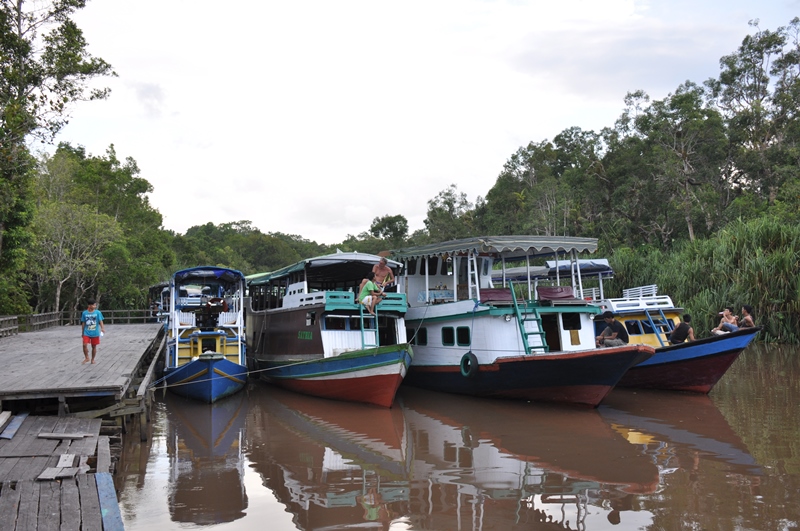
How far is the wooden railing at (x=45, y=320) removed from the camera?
20480mm

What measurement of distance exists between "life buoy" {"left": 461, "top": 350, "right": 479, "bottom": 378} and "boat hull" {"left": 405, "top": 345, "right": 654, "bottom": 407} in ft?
0.20

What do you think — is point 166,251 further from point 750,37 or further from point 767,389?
point 750,37

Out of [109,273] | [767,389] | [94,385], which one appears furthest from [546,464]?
[109,273]

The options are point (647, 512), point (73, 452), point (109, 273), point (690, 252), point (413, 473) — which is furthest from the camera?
point (109, 273)

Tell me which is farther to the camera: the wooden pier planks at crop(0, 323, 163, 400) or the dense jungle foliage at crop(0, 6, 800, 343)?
the dense jungle foliage at crop(0, 6, 800, 343)

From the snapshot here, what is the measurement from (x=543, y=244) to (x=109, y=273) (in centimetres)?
2465

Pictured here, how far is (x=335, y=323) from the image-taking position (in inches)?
595

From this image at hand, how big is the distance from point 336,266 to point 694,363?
8.82m

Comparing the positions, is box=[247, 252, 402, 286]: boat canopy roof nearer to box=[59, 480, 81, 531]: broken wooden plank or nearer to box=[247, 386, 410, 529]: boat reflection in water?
box=[247, 386, 410, 529]: boat reflection in water

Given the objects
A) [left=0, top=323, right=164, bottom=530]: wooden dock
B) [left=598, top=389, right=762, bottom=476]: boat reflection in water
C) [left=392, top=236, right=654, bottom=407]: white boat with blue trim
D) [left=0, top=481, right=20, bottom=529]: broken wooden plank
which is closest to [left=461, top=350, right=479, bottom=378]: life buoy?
[left=392, top=236, right=654, bottom=407]: white boat with blue trim

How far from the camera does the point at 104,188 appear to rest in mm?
36281

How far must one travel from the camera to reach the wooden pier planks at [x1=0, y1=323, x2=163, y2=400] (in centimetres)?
945

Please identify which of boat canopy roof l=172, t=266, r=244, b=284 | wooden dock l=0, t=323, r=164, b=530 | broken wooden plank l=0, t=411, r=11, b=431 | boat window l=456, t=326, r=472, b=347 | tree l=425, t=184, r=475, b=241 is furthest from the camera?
tree l=425, t=184, r=475, b=241

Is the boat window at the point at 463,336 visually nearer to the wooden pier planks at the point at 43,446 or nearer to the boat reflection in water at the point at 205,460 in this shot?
the boat reflection in water at the point at 205,460
